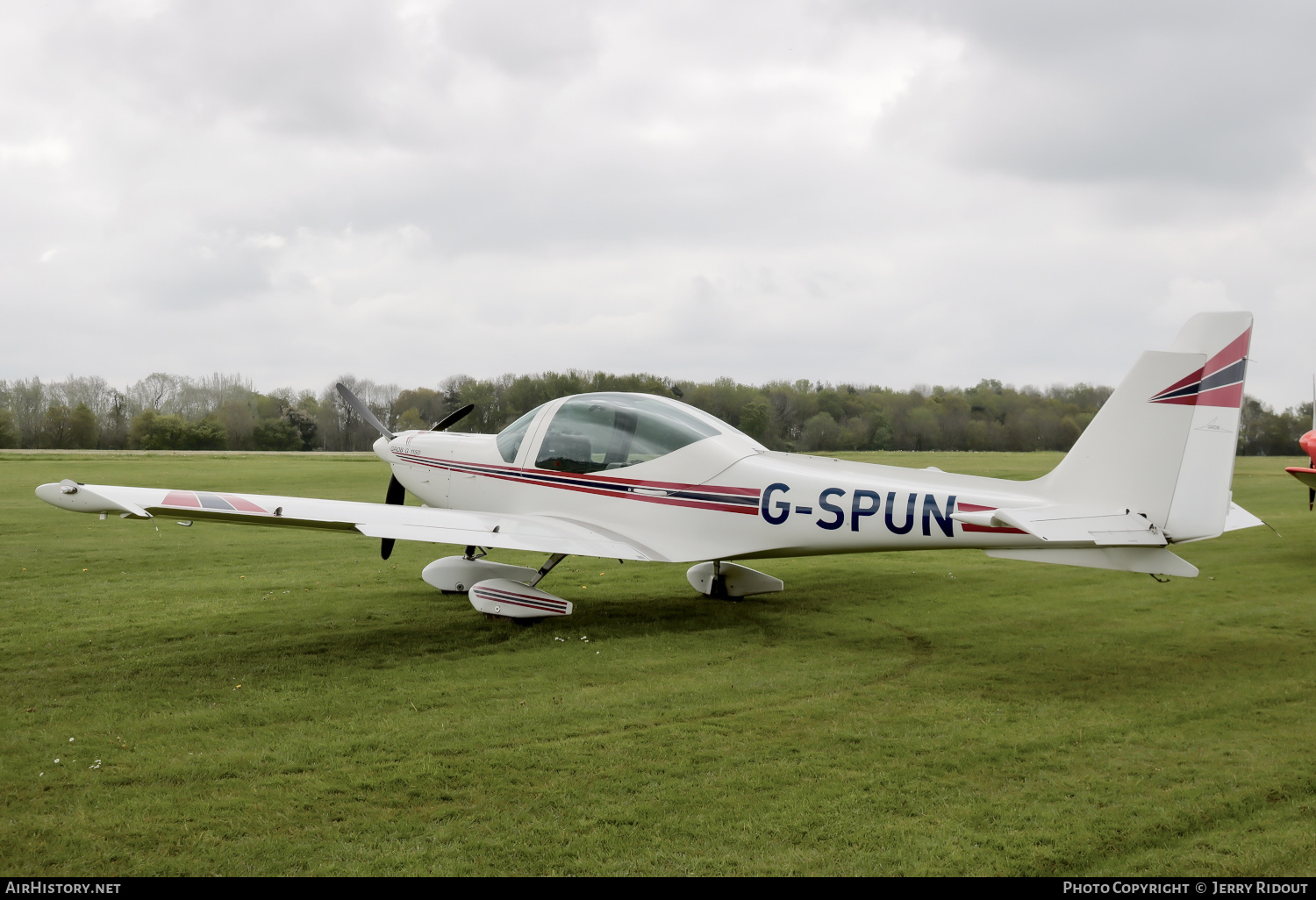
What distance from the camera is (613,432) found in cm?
723

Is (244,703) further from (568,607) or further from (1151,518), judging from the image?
(1151,518)

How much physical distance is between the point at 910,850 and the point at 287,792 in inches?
106

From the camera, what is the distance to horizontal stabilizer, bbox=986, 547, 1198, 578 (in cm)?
526

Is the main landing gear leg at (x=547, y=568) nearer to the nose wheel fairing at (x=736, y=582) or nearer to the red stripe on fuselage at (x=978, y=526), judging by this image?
the nose wheel fairing at (x=736, y=582)

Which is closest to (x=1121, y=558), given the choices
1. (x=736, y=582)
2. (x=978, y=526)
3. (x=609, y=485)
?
(x=978, y=526)

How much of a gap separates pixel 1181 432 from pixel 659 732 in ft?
12.6

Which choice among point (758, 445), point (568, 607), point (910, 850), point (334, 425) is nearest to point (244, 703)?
point (568, 607)

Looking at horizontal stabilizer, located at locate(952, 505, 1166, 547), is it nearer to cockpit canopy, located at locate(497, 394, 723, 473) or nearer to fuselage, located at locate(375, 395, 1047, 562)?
fuselage, located at locate(375, 395, 1047, 562)

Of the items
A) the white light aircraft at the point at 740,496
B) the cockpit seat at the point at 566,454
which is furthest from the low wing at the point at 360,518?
the cockpit seat at the point at 566,454

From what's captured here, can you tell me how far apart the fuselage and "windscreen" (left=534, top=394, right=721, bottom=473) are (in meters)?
0.02

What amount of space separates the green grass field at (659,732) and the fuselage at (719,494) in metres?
0.88

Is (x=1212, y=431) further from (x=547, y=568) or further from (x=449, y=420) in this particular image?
(x=449, y=420)

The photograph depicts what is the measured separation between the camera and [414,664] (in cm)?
584

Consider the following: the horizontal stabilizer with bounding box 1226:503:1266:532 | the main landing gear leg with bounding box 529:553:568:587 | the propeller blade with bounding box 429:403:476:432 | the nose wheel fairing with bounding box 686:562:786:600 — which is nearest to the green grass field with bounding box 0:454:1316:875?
the nose wheel fairing with bounding box 686:562:786:600
